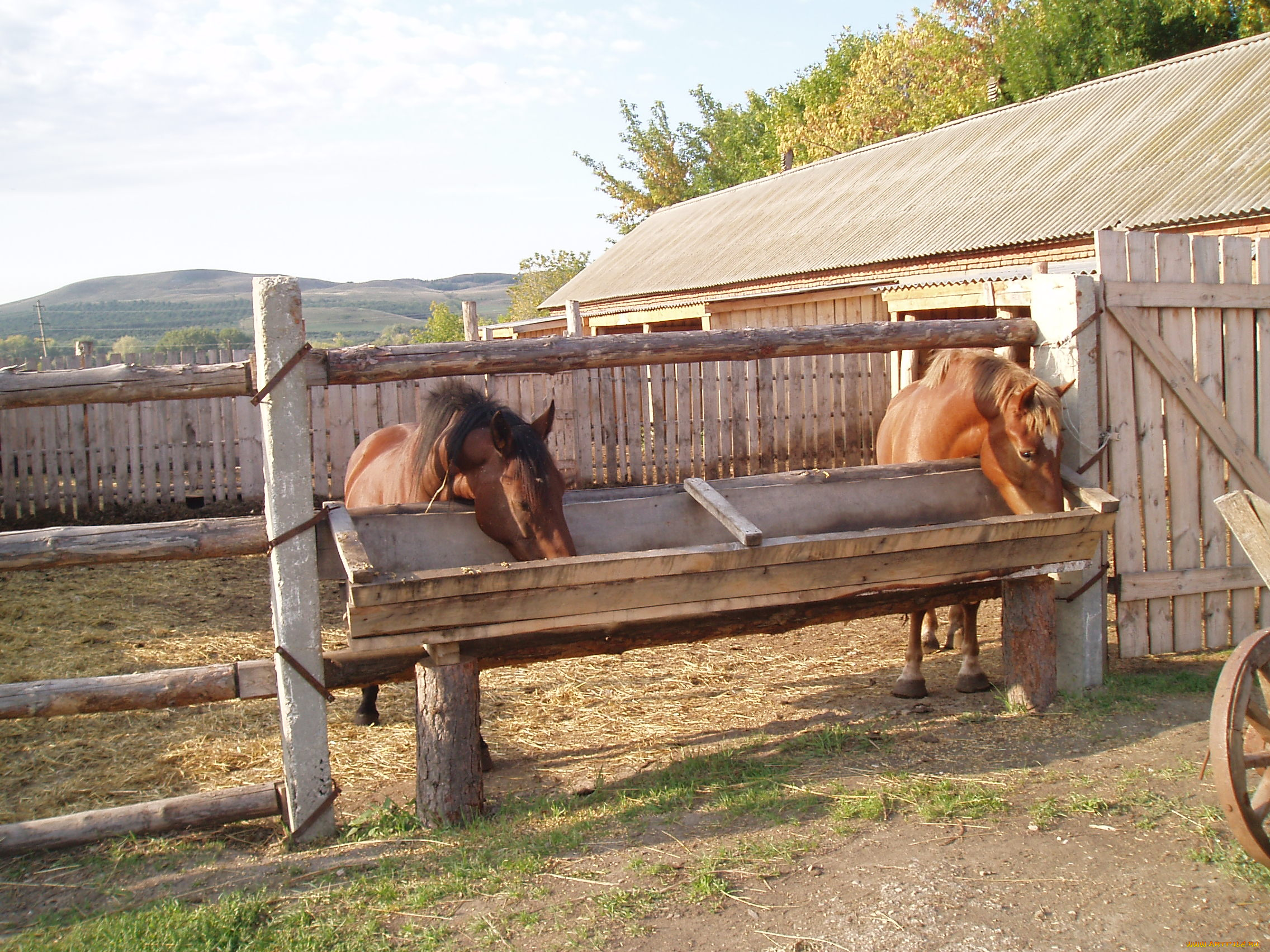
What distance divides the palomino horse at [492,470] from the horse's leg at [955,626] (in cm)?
229

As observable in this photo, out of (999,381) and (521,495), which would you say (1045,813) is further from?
(521,495)

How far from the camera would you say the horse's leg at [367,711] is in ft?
16.0

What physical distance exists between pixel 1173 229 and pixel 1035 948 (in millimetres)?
10575

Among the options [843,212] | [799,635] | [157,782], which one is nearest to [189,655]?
[157,782]

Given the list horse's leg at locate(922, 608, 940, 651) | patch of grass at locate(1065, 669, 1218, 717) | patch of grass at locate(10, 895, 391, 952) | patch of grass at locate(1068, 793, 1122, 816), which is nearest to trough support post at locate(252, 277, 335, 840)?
patch of grass at locate(10, 895, 391, 952)

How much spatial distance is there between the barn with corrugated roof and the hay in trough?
2.76 metres

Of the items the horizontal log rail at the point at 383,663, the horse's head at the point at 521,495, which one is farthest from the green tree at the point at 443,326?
the horizontal log rail at the point at 383,663

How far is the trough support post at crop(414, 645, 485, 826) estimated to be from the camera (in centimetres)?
342

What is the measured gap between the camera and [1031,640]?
4391 millimetres

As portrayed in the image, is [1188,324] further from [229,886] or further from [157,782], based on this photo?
[157,782]

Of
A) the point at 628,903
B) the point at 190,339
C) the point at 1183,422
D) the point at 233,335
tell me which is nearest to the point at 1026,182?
the point at 1183,422

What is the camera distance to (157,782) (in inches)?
162

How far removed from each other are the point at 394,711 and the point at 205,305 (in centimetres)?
10790

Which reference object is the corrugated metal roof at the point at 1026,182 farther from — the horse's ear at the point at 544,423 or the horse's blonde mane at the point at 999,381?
the horse's ear at the point at 544,423
